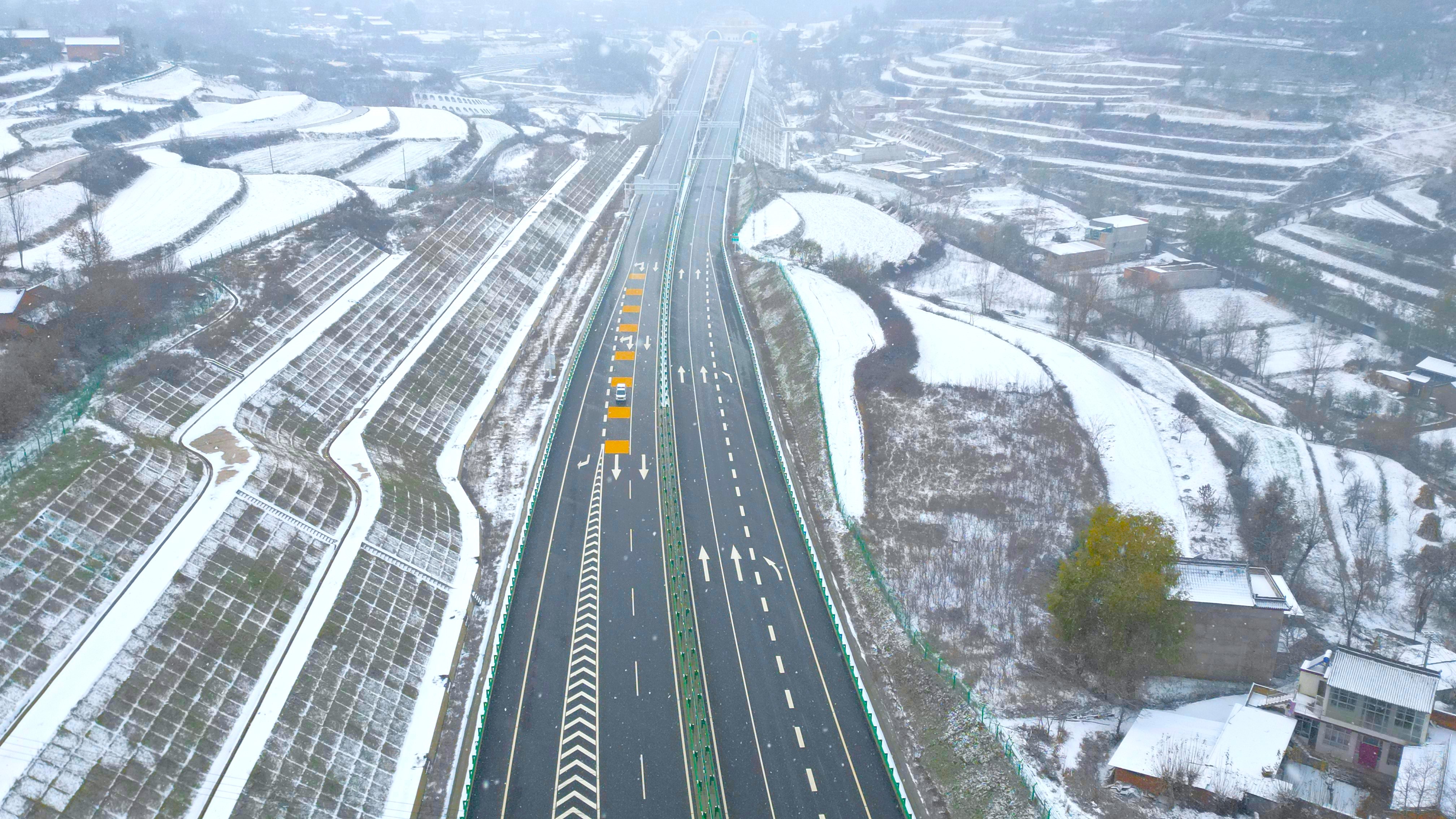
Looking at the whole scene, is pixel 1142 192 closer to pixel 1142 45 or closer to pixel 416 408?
pixel 1142 45

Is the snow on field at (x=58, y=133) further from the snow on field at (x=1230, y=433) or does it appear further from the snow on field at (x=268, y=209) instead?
the snow on field at (x=1230, y=433)

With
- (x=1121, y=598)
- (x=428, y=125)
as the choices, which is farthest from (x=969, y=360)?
(x=428, y=125)

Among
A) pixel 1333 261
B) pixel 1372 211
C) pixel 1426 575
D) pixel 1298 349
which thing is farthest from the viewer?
pixel 1372 211

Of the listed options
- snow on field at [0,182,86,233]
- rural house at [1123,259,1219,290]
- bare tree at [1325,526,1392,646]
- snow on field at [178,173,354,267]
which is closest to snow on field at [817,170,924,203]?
rural house at [1123,259,1219,290]

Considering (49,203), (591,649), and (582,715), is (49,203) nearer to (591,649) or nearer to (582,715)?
(591,649)

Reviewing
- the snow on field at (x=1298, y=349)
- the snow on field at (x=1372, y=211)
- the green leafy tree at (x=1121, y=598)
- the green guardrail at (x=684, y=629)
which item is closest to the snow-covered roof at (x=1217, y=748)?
the green leafy tree at (x=1121, y=598)

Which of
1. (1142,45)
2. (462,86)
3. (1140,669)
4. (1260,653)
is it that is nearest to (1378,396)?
(1260,653)

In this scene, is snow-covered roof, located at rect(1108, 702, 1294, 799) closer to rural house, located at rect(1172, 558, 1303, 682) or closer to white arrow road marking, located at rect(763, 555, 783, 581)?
rural house, located at rect(1172, 558, 1303, 682)
